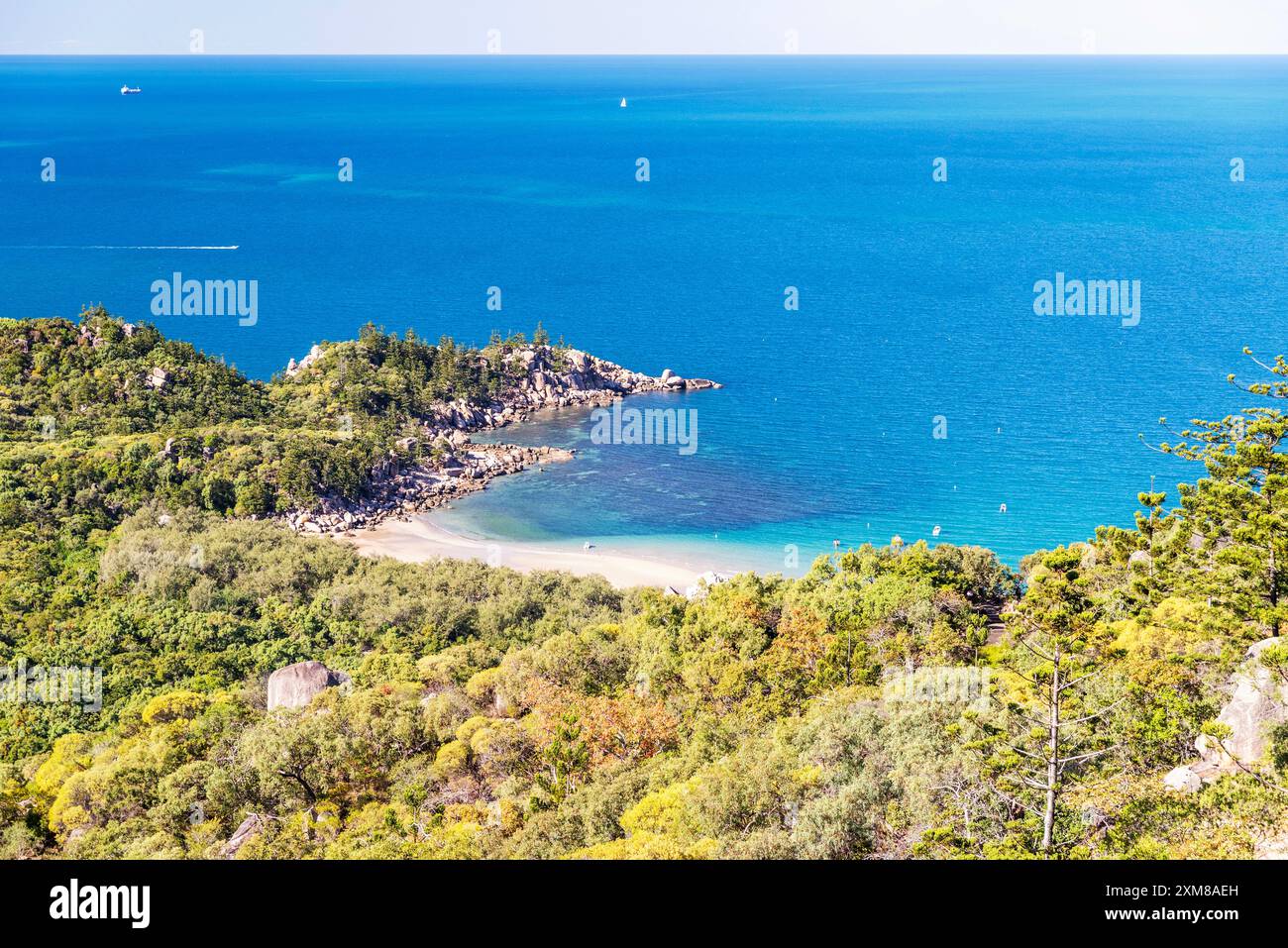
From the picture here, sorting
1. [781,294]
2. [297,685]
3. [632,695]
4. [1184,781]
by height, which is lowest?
[297,685]

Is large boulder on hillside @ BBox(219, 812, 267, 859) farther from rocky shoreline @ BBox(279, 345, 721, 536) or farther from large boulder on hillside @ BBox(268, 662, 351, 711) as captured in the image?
rocky shoreline @ BBox(279, 345, 721, 536)

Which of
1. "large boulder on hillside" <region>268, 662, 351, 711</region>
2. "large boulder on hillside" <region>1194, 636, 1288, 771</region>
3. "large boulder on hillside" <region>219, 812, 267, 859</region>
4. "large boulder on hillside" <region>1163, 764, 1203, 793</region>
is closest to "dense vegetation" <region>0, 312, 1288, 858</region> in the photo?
"large boulder on hillside" <region>219, 812, 267, 859</region>

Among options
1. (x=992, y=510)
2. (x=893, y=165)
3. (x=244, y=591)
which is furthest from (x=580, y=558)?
(x=893, y=165)

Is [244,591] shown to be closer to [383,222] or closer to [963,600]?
[963,600]

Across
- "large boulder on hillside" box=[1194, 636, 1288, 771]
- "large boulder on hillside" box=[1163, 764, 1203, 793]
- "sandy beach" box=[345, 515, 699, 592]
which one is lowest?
"sandy beach" box=[345, 515, 699, 592]

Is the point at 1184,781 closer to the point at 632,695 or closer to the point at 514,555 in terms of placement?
the point at 632,695

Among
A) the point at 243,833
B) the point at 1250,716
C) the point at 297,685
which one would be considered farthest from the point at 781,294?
the point at 1250,716
